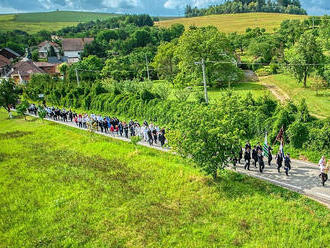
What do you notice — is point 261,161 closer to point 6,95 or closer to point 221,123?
point 221,123

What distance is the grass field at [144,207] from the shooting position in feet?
40.3

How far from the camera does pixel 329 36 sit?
52469 mm

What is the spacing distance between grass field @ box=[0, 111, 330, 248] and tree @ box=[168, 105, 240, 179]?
1.48 meters

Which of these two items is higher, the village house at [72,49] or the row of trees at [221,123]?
the village house at [72,49]

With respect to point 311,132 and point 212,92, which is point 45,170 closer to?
point 311,132

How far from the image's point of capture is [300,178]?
16.2 m

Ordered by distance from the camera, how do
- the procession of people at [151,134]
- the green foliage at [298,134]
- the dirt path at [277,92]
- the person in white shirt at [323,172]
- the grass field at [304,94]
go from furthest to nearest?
the dirt path at [277,92] → the grass field at [304,94] → the green foliage at [298,134] → the procession of people at [151,134] → the person in white shirt at [323,172]

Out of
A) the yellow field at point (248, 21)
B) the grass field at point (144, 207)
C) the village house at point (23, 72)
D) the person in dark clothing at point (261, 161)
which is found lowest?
the grass field at point (144, 207)

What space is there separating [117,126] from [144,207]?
1317 centimetres

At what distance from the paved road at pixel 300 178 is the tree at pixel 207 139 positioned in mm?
2685

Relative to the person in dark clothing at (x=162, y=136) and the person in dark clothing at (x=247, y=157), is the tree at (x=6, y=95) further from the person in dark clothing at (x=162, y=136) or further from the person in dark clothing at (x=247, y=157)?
the person in dark clothing at (x=247, y=157)

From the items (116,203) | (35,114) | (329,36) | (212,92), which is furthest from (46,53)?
(116,203)

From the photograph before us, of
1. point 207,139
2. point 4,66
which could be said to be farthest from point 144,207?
point 4,66

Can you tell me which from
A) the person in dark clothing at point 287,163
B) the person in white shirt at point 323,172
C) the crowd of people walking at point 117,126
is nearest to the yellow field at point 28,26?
the crowd of people walking at point 117,126
